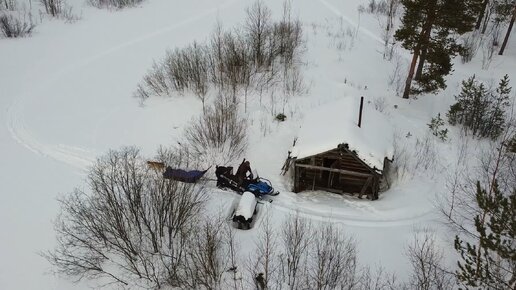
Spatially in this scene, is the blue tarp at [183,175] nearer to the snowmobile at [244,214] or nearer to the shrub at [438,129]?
the snowmobile at [244,214]

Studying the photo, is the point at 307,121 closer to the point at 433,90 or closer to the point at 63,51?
the point at 433,90

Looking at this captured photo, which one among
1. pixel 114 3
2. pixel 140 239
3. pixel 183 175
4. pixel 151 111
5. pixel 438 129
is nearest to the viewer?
pixel 140 239

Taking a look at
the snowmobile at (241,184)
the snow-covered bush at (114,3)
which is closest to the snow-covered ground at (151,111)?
the snowmobile at (241,184)

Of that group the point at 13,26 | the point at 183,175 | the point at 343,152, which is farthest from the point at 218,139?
the point at 13,26

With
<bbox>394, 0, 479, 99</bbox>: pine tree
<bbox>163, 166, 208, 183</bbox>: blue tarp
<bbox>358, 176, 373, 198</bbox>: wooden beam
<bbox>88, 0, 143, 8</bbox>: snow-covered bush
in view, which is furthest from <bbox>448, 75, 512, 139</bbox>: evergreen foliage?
<bbox>88, 0, 143, 8</bbox>: snow-covered bush

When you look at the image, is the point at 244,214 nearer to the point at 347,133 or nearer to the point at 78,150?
the point at 347,133

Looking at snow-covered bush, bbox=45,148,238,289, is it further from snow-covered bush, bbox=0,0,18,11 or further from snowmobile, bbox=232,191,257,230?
snow-covered bush, bbox=0,0,18,11

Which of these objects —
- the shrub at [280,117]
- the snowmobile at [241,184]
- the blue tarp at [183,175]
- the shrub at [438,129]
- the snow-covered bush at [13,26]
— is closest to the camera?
the blue tarp at [183,175]
